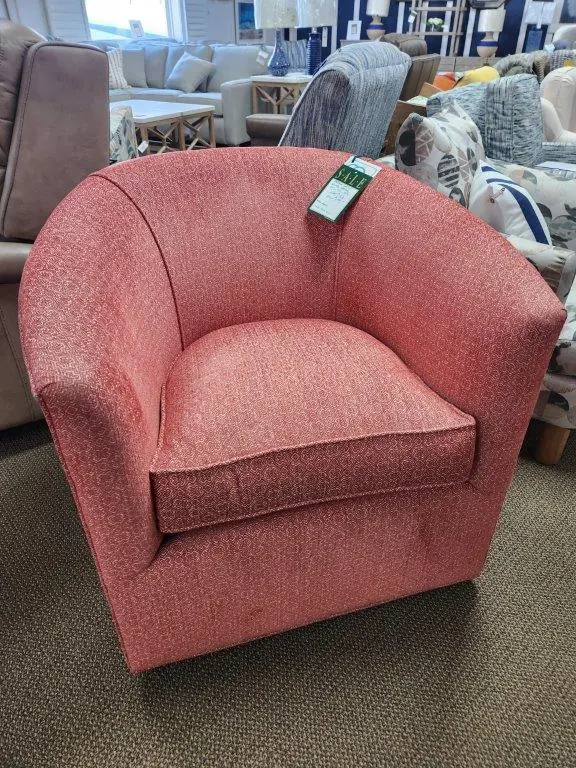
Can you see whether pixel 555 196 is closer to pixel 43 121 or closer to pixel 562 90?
pixel 43 121

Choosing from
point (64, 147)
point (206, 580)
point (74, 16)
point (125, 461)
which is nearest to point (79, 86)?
point (64, 147)

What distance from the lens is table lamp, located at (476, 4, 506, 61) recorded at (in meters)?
4.96

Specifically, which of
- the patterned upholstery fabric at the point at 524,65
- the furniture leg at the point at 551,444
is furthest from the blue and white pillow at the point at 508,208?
the patterned upholstery fabric at the point at 524,65

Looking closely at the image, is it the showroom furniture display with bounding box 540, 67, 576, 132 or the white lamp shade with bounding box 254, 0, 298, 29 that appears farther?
the white lamp shade with bounding box 254, 0, 298, 29

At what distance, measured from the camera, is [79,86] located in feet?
4.04

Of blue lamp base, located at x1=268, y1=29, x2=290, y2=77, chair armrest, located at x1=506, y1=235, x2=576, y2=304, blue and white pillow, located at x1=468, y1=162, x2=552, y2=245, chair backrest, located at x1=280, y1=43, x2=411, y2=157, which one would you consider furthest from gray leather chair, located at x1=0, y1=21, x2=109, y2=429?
blue lamp base, located at x1=268, y1=29, x2=290, y2=77

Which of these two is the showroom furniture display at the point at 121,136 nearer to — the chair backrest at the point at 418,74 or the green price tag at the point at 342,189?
the green price tag at the point at 342,189

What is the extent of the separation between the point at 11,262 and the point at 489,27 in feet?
18.2

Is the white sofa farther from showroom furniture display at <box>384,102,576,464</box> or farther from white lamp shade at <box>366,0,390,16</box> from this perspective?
showroom furniture display at <box>384,102,576,464</box>

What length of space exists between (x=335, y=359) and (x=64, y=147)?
857 mm

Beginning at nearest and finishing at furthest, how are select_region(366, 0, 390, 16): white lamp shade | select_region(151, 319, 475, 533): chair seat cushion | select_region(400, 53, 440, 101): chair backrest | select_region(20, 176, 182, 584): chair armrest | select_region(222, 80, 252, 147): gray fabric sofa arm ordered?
1. select_region(20, 176, 182, 584): chair armrest
2. select_region(151, 319, 475, 533): chair seat cushion
3. select_region(400, 53, 440, 101): chair backrest
4. select_region(222, 80, 252, 147): gray fabric sofa arm
5. select_region(366, 0, 390, 16): white lamp shade

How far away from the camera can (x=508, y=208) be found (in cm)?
132

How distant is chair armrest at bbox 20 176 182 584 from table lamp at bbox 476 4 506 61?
18.2 feet

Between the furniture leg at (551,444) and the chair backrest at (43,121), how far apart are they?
1.36 meters
